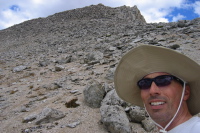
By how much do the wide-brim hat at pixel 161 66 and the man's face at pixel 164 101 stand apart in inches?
7.9

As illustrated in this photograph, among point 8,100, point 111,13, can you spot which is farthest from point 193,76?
point 111,13

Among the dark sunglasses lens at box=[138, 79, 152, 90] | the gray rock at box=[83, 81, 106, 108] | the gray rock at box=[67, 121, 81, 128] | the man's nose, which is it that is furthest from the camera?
the gray rock at box=[83, 81, 106, 108]

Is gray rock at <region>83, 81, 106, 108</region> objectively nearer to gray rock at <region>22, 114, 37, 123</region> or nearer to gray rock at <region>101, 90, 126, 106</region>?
gray rock at <region>101, 90, 126, 106</region>

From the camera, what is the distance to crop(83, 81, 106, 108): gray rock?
23.9ft

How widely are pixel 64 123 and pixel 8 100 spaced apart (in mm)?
5137

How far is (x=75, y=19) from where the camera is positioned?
4444cm

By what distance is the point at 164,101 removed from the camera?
98.1 inches

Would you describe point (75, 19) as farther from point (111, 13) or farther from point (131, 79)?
point (131, 79)

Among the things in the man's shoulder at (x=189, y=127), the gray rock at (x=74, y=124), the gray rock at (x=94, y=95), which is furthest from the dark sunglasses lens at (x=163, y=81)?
the gray rock at (x=94, y=95)

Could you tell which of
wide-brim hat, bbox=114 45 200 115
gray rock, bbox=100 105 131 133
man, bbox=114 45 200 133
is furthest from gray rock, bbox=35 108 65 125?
man, bbox=114 45 200 133

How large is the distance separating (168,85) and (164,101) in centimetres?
22

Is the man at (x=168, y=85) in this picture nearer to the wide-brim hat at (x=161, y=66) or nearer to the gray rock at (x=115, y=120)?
the wide-brim hat at (x=161, y=66)

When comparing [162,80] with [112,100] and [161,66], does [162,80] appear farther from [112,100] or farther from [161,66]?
[112,100]

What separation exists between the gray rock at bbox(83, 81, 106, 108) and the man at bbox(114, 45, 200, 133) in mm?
4568
